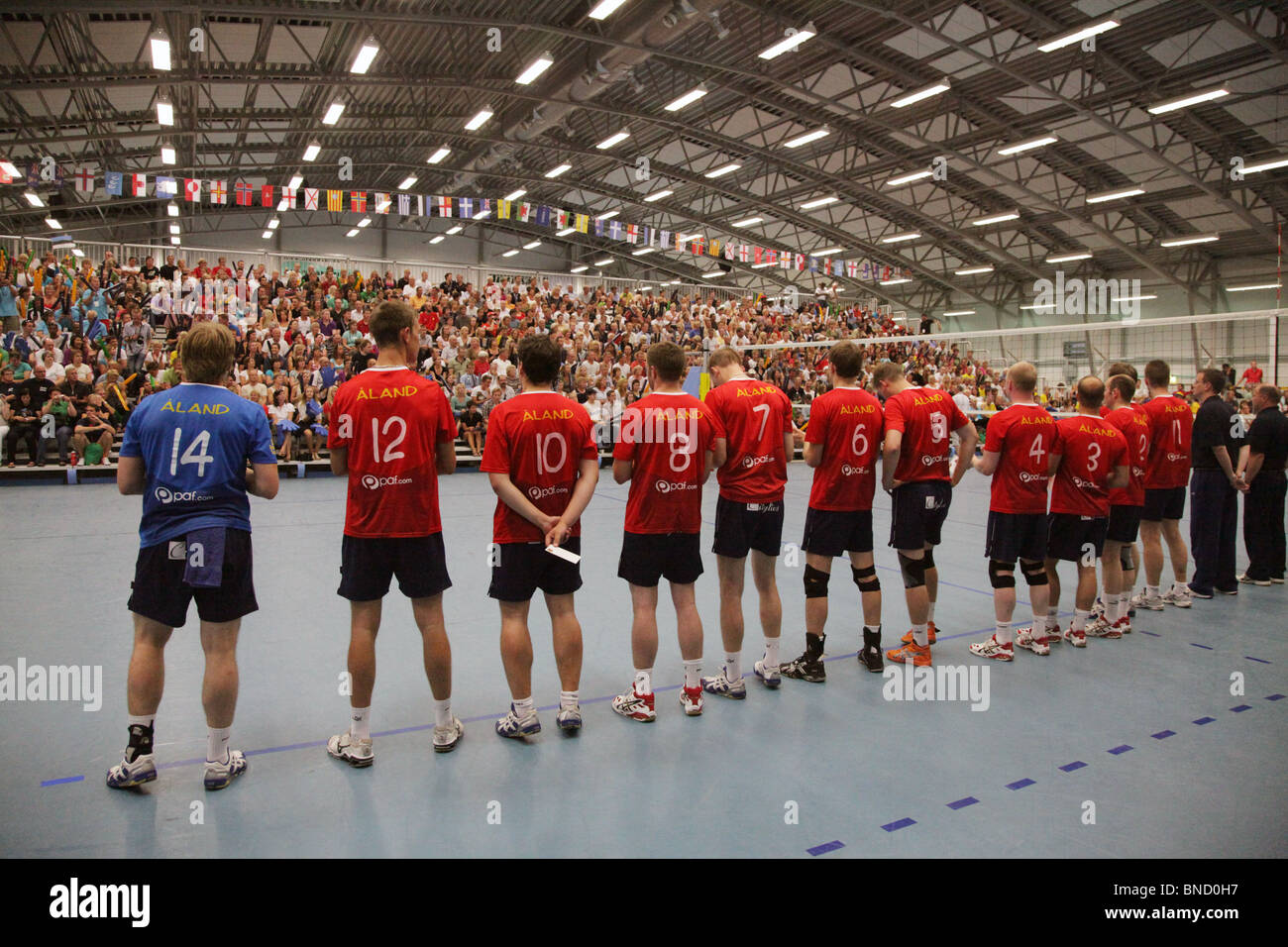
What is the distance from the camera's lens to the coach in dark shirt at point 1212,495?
665 cm

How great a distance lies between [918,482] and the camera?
501 cm

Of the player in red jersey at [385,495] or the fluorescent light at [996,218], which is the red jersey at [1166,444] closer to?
the player in red jersey at [385,495]

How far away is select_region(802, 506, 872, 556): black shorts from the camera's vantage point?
480 centimetres

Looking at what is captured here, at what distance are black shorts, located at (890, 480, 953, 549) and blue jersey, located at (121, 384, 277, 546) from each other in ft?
12.4

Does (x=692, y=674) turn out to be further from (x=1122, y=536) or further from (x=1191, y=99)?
(x=1191, y=99)

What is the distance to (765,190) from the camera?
1135 inches

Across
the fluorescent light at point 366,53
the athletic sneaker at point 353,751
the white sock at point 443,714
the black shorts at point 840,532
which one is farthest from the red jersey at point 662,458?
the fluorescent light at point 366,53

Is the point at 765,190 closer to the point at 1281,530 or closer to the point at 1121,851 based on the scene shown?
the point at 1281,530

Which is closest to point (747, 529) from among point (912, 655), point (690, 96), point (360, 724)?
point (912, 655)

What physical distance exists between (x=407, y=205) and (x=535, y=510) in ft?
75.2

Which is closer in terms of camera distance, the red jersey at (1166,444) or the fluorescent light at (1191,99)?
the red jersey at (1166,444)

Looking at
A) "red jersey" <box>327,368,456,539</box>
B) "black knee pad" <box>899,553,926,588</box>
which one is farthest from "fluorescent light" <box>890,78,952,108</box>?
"red jersey" <box>327,368,456,539</box>

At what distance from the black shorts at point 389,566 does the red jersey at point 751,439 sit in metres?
1.75
